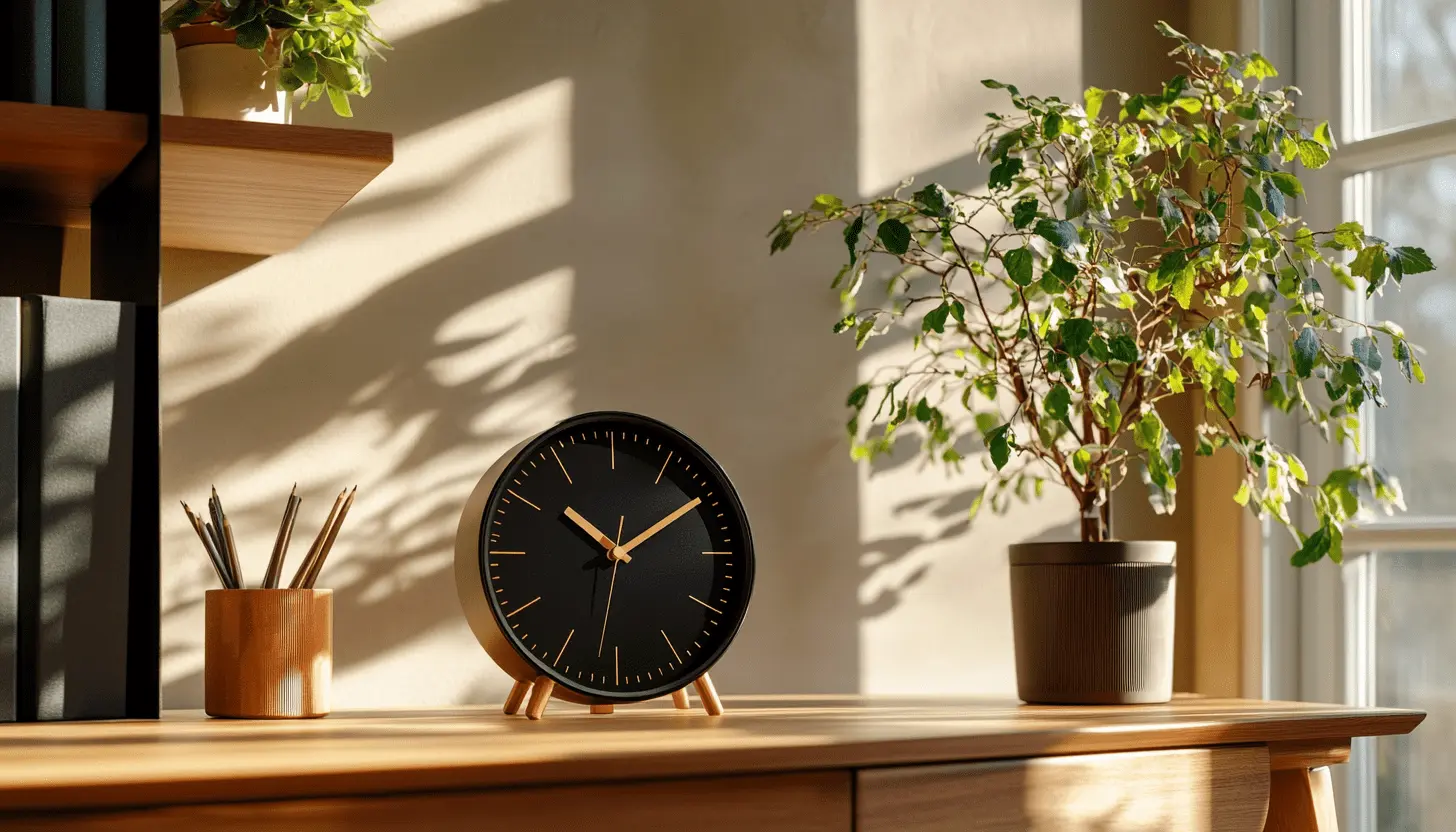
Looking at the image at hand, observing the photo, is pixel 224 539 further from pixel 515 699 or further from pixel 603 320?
pixel 603 320

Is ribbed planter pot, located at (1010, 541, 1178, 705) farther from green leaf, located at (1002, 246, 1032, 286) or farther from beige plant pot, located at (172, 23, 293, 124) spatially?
beige plant pot, located at (172, 23, 293, 124)

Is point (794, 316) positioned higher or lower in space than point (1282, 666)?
higher

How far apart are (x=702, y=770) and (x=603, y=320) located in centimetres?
81

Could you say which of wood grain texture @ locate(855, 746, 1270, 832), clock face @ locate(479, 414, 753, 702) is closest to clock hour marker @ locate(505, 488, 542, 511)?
clock face @ locate(479, 414, 753, 702)

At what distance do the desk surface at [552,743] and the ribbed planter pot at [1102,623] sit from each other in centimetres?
4

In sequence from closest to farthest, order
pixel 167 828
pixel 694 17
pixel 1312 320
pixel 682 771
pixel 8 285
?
1. pixel 167 828
2. pixel 682 771
3. pixel 8 285
4. pixel 1312 320
5. pixel 694 17

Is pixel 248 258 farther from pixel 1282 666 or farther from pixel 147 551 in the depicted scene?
pixel 1282 666

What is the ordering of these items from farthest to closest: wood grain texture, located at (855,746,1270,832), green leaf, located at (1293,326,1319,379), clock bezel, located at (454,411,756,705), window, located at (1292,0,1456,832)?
window, located at (1292,0,1456,832), green leaf, located at (1293,326,1319,379), clock bezel, located at (454,411,756,705), wood grain texture, located at (855,746,1270,832)

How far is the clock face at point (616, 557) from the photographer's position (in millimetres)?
1388

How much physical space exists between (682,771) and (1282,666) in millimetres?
1319

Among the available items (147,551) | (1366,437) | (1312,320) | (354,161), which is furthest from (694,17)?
(1366,437)

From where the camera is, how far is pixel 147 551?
1.28m

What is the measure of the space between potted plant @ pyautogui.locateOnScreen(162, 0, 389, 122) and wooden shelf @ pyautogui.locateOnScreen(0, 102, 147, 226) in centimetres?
11

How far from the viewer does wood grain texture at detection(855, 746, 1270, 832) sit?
1.15m
